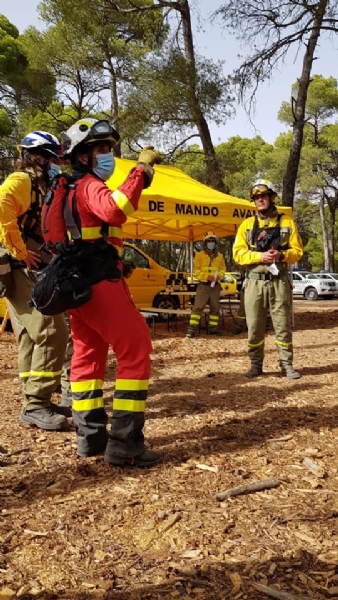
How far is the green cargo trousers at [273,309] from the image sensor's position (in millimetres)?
5652

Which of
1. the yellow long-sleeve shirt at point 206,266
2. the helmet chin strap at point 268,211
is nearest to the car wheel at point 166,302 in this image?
the yellow long-sleeve shirt at point 206,266

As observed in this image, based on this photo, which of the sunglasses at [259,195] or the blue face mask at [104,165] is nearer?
the blue face mask at [104,165]

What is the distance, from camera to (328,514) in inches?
100

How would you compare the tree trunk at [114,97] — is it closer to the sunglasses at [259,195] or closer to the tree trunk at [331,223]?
the sunglasses at [259,195]

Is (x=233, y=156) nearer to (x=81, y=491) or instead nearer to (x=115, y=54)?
(x=115, y=54)

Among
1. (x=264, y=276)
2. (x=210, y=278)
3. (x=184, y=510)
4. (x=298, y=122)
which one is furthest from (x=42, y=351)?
(x=298, y=122)

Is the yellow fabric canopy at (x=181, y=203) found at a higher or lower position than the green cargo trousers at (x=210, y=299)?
higher

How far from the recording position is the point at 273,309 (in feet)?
18.7

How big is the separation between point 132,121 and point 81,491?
1583 cm

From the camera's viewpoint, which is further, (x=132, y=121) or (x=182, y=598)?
(x=132, y=121)

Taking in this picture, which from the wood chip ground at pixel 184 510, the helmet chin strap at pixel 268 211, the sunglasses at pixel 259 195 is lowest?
the wood chip ground at pixel 184 510

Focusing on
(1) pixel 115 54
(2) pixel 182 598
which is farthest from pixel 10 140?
(2) pixel 182 598

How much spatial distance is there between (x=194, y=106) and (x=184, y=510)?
46.2 ft

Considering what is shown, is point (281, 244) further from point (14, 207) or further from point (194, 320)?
point (194, 320)
